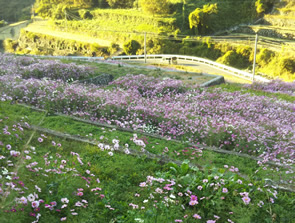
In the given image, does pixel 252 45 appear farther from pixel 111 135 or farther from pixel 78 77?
pixel 111 135

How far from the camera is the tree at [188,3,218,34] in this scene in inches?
1777

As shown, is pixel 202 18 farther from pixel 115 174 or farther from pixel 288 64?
pixel 115 174

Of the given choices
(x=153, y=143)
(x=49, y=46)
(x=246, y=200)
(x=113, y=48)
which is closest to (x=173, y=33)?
(x=113, y=48)

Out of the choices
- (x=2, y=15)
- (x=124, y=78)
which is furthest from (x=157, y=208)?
(x=2, y=15)

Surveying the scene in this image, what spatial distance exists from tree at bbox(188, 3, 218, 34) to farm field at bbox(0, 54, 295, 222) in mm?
36409

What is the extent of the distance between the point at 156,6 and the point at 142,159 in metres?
47.0

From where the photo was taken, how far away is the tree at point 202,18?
45.1 metres

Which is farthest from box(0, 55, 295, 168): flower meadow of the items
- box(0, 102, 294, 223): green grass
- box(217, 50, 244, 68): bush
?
box(217, 50, 244, 68): bush

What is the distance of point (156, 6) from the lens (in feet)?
160

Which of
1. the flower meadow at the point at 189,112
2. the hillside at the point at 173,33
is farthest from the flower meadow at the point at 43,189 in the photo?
the hillside at the point at 173,33

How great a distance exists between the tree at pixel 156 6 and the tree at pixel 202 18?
5451mm

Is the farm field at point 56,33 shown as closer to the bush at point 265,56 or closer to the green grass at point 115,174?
the bush at point 265,56

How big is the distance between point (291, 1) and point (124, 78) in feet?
124

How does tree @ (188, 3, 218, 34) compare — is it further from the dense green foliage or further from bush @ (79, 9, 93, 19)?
bush @ (79, 9, 93, 19)
